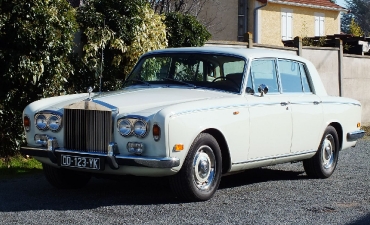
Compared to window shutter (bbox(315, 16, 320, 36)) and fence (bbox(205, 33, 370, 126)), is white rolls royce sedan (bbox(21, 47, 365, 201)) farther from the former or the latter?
window shutter (bbox(315, 16, 320, 36))

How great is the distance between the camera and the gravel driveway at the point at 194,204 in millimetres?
6613

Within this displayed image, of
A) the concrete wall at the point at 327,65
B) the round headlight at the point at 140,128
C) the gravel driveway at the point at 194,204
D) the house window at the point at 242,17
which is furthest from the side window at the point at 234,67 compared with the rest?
the house window at the point at 242,17

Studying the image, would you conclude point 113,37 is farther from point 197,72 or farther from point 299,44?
point 299,44

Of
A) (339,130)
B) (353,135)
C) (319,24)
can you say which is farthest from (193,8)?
(339,130)

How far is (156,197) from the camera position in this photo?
7.71 meters

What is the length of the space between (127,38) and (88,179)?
12.8 ft

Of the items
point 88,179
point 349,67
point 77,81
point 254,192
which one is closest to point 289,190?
point 254,192

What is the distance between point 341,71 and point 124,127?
11700 millimetres

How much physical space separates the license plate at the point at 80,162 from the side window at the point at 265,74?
224cm

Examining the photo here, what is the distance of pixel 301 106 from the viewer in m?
9.05

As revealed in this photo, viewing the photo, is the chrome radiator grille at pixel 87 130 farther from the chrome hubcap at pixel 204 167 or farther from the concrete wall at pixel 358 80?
the concrete wall at pixel 358 80

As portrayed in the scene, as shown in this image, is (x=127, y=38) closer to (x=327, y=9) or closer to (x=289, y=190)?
(x=289, y=190)

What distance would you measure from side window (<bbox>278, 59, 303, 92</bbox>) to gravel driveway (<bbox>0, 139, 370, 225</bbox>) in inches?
46.8

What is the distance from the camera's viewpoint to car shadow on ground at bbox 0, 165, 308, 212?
7243 mm
